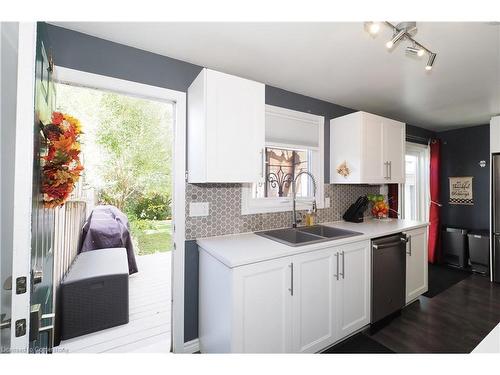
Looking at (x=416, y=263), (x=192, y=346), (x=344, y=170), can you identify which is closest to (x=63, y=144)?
(x=192, y=346)

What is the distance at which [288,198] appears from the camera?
8.19 feet

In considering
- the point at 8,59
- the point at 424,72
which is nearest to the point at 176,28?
the point at 8,59

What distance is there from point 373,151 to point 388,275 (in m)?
1.32

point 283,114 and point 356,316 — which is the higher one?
point 283,114

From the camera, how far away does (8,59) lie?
0.98m

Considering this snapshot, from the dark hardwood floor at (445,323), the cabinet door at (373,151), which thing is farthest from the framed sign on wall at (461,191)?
the cabinet door at (373,151)

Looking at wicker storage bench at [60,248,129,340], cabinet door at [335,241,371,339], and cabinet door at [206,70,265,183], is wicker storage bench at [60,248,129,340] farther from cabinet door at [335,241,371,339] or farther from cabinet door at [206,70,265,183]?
cabinet door at [335,241,371,339]

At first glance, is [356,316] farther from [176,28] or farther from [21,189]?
[176,28]

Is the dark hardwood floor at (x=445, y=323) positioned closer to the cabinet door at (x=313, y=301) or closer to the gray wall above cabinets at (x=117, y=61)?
the cabinet door at (x=313, y=301)

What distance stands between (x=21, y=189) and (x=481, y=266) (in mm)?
5208

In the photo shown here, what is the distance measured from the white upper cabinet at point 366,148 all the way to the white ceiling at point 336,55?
30cm

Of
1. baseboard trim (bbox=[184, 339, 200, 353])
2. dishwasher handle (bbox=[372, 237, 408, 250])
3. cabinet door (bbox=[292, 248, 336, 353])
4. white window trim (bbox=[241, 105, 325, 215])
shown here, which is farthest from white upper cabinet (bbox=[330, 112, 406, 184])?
baseboard trim (bbox=[184, 339, 200, 353])

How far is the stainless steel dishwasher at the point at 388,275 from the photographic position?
82.7 inches

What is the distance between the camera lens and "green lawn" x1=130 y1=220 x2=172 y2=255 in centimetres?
493
